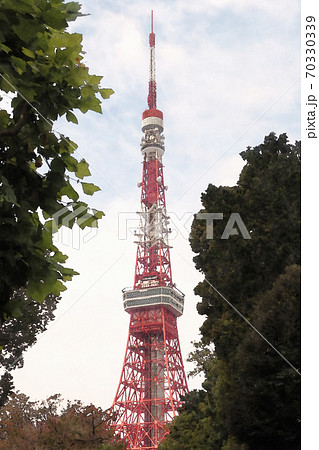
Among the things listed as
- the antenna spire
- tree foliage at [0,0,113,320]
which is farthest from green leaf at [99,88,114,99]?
the antenna spire

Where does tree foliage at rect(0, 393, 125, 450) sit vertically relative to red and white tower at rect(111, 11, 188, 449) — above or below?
below

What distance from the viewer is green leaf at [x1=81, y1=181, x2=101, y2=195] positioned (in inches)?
197

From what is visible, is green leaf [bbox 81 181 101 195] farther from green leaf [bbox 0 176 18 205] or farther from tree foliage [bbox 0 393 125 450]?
tree foliage [bbox 0 393 125 450]

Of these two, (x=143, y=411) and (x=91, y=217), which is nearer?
(x=91, y=217)

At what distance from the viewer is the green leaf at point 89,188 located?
16.5 feet

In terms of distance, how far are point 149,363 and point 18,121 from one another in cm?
6517

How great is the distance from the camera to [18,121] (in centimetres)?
478

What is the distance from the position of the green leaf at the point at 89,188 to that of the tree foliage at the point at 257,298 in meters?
10.5

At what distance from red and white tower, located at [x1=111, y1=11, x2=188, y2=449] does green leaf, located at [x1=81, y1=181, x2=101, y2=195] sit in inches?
2141

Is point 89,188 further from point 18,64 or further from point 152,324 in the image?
point 152,324

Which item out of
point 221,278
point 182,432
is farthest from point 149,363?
point 221,278

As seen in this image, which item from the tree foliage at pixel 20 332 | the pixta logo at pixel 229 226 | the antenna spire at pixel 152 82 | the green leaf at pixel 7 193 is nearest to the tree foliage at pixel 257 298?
the pixta logo at pixel 229 226
